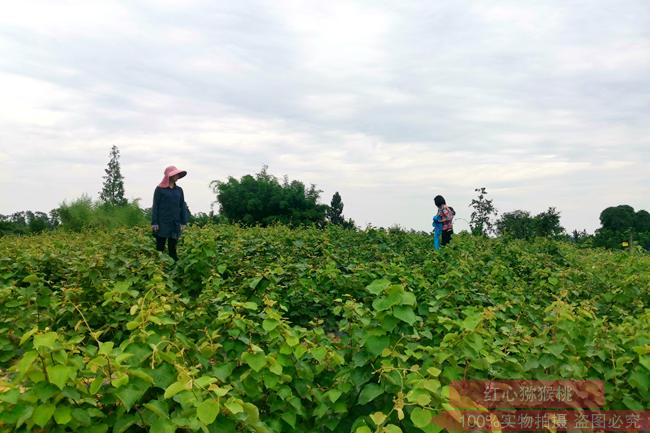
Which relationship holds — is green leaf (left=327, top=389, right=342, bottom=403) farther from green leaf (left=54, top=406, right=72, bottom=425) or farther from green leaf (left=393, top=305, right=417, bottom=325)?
green leaf (left=54, top=406, right=72, bottom=425)

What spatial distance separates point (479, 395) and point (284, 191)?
2346 centimetres

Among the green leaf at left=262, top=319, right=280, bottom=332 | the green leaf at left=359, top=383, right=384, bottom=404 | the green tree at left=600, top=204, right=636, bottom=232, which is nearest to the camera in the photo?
the green leaf at left=359, top=383, right=384, bottom=404

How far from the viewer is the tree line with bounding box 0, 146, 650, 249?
18.8 metres

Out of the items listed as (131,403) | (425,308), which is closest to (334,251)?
(425,308)

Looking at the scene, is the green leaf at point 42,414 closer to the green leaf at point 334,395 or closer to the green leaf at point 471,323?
the green leaf at point 334,395

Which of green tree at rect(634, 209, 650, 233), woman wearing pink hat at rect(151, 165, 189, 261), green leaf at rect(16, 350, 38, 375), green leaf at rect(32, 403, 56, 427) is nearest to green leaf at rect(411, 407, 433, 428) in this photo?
green leaf at rect(32, 403, 56, 427)

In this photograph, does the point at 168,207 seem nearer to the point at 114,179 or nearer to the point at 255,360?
the point at 255,360

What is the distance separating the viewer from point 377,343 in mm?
2652

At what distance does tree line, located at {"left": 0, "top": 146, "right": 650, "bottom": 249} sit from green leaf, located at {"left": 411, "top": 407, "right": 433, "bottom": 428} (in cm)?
1158

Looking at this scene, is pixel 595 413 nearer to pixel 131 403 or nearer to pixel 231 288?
pixel 131 403

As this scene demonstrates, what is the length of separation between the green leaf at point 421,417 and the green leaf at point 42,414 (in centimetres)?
133

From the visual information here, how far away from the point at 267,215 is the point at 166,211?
1763 centimetres

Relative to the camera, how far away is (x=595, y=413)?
2754 mm

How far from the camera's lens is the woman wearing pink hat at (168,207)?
7.94 m
